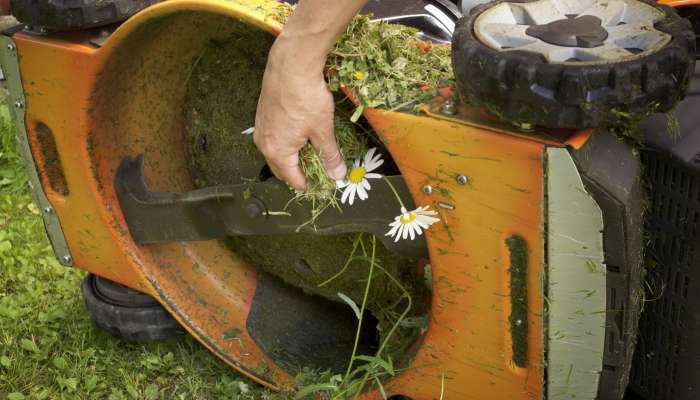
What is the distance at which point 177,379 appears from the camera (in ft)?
8.80

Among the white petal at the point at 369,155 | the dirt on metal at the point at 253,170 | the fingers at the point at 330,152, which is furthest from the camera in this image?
the dirt on metal at the point at 253,170

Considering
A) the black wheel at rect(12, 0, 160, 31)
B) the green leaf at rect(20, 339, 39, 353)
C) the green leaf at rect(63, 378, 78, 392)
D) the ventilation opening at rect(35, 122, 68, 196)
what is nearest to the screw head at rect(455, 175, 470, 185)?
the black wheel at rect(12, 0, 160, 31)

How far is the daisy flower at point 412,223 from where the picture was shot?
6.16 feet

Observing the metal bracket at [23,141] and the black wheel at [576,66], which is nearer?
the black wheel at [576,66]

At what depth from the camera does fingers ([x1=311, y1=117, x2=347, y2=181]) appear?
1.92 metres

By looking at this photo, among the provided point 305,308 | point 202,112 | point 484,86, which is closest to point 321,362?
point 305,308

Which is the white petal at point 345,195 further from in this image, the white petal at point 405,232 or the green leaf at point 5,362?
the green leaf at point 5,362

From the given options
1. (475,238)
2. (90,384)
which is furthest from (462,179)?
(90,384)

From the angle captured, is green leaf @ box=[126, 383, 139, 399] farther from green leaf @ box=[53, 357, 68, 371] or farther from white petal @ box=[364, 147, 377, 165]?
white petal @ box=[364, 147, 377, 165]

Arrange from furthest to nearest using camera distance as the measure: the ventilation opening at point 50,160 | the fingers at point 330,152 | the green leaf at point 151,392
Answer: the green leaf at point 151,392 < the ventilation opening at point 50,160 < the fingers at point 330,152

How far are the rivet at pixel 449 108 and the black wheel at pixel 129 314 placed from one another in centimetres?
118

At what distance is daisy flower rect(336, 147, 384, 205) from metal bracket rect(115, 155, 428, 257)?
0.02 meters

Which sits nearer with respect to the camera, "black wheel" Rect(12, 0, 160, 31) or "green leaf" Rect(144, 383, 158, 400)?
"black wheel" Rect(12, 0, 160, 31)

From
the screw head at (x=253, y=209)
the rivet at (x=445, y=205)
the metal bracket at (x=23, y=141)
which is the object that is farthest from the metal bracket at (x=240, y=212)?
the metal bracket at (x=23, y=141)
